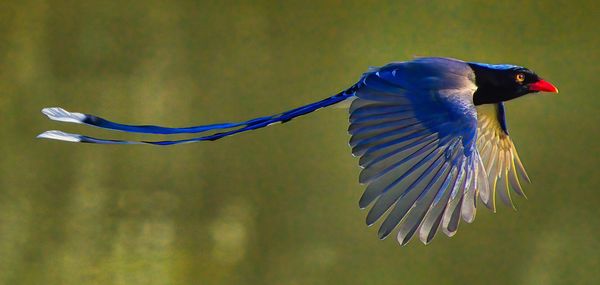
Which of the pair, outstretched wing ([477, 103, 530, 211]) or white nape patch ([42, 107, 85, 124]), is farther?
outstretched wing ([477, 103, 530, 211])

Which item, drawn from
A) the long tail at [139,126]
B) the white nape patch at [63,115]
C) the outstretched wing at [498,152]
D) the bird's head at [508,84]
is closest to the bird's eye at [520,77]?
the bird's head at [508,84]

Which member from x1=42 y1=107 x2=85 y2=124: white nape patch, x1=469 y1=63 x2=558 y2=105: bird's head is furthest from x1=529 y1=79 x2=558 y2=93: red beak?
x1=42 y1=107 x2=85 y2=124: white nape patch

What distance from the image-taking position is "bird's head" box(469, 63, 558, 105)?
2264 millimetres

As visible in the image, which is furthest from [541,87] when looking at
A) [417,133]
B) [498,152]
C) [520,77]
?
[417,133]

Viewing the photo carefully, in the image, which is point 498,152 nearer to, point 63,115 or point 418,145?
point 418,145

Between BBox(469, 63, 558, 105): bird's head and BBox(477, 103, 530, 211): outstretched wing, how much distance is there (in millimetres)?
99

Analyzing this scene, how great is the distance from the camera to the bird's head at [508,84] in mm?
2264

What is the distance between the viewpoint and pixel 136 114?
264 cm

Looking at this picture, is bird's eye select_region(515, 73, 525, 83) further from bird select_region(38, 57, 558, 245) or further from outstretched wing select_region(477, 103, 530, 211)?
outstretched wing select_region(477, 103, 530, 211)

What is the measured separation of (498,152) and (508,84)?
18 cm

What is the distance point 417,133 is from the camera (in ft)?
6.59

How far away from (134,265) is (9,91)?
1.75 feet

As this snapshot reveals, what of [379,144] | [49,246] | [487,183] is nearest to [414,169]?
[379,144]

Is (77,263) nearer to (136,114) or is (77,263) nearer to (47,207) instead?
(47,207)
